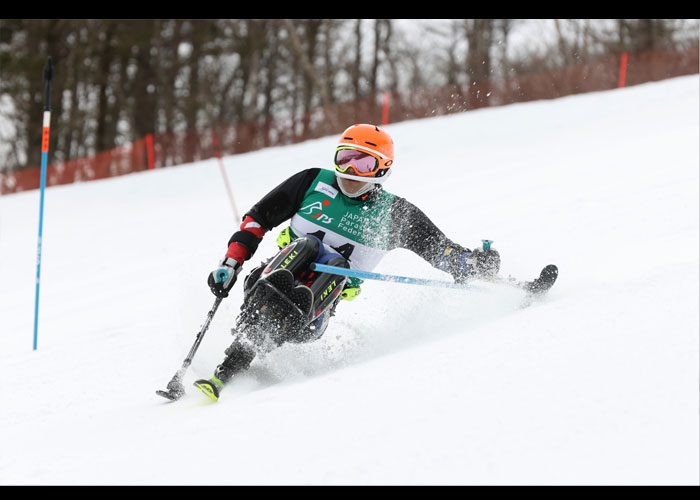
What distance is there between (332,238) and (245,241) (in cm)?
52

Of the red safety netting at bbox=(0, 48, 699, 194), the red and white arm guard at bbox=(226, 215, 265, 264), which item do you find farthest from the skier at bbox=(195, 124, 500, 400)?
the red safety netting at bbox=(0, 48, 699, 194)

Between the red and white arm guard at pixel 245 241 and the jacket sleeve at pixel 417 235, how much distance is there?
83 centimetres

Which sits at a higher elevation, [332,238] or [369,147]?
[369,147]

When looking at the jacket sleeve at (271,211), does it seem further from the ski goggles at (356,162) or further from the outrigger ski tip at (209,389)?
the outrigger ski tip at (209,389)

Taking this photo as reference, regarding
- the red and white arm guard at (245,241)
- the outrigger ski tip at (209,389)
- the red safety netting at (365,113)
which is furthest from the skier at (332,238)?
the red safety netting at (365,113)

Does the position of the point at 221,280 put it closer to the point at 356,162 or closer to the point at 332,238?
the point at 332,238

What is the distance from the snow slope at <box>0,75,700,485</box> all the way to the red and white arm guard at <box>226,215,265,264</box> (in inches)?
24.4

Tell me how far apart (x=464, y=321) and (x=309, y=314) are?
3.15 feet

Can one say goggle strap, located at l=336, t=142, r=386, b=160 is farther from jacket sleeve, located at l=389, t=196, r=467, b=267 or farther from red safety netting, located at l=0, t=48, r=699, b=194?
red safety netting, located at l=0, t=48, r=699, b=194

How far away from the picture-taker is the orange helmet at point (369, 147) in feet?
14.5

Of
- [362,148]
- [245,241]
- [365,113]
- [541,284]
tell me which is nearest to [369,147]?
[362,148]

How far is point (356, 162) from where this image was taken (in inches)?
173
